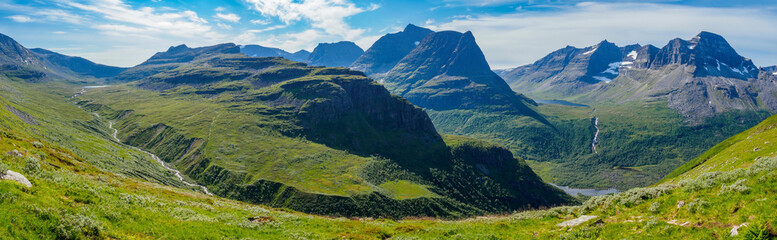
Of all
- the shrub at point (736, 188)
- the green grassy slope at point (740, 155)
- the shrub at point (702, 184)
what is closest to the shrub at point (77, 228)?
the shrub at point (736, 188)

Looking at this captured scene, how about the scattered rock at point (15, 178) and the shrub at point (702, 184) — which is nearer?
the scattered rock at point (15, 178)

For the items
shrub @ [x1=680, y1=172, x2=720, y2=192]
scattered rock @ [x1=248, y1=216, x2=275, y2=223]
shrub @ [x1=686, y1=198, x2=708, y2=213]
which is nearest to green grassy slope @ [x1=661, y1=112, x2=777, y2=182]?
shrub @ [x1=680, y1=172, x2=720, y2=192]

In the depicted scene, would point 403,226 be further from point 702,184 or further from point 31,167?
point 31,167

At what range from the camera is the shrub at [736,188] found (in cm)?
2716

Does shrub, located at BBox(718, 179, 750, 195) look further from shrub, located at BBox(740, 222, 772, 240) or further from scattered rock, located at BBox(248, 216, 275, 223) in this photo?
scattered rock, located at BBox(248, 216, 275, 223)

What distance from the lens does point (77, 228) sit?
68.3 ft

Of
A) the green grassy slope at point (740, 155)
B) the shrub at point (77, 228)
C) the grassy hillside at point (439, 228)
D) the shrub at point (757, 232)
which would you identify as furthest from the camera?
the green grassy slope at point (740, 155)

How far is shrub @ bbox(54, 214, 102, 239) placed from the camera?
802 inches

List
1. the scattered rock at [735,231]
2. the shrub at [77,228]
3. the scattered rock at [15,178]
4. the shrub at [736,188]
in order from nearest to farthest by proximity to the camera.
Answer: the shrub at [77,228]
the scattered rock at [735,231]
the scattered rock at [15,178]
the shrub at [736,188]

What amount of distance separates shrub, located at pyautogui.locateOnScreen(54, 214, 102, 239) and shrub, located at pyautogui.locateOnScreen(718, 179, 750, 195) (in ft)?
154

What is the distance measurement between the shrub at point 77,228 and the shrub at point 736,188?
4696 cm

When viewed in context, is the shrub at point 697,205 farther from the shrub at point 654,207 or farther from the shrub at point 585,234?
the shrub at point 585,234

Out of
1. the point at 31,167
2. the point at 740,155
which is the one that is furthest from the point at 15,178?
the point at 740,155

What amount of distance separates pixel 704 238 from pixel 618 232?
5861 millimetres
